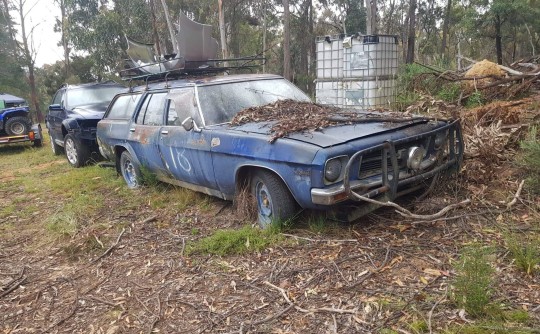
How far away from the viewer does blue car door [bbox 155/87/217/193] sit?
4812 mm

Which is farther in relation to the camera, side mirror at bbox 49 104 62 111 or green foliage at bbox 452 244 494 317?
side mirror at bbox 49 104 62 111

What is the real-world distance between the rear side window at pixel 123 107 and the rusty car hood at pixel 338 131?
102 inches

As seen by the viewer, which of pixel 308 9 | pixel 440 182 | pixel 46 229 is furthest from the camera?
pixel 308 9

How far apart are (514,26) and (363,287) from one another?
1757 cm

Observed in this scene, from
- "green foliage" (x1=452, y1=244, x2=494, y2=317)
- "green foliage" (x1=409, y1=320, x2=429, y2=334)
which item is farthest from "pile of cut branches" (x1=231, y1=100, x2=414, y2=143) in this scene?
"green foliage" (x1=409, y1=320, x2=429, y2=334)

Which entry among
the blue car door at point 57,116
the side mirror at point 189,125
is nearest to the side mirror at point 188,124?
the side mirror at point 189,125

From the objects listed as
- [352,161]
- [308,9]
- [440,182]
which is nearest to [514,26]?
[308,9]

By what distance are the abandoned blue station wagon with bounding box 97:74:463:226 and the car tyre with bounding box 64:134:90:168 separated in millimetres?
3140

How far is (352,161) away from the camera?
3.60m

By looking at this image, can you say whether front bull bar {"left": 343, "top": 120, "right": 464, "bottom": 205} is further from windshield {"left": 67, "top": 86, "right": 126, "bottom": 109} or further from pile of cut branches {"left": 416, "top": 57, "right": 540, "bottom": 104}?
windshield {"left": 67, "top": 86, "right": 126, "bottom": 109}

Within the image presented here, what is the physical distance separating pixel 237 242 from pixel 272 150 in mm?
918

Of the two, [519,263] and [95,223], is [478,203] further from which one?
[95,223]

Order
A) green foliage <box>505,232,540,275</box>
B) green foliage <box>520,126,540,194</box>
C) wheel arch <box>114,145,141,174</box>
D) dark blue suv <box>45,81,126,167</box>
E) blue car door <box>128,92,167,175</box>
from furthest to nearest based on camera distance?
dark blue suv <box>45,81,126,167</box>
wheel arch <box>114,145,141,174</box>
blue car door <box>128,92,167,175</box>
green foliage <box>520,126,540,194</box>
green foliage <box>505,232,540,275</box>

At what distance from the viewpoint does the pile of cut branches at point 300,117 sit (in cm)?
412
